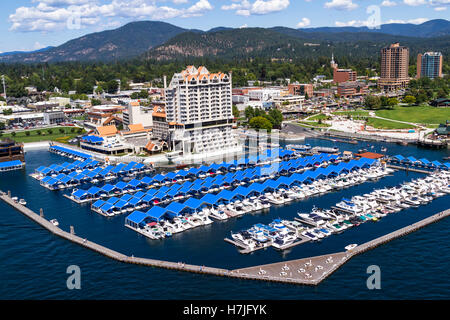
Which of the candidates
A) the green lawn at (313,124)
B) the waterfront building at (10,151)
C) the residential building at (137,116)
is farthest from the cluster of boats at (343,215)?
the residential building at (137,116)

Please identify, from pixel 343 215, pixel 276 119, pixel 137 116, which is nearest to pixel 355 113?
pixel 276 119

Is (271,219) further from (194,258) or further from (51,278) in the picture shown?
(51,278)

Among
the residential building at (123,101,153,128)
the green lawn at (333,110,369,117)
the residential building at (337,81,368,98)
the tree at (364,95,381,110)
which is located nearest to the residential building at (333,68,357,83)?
the residential building at (337,81,368,98)

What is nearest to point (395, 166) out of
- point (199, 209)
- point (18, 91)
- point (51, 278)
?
point (199, 209)

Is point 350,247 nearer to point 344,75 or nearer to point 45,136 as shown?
point 45,136

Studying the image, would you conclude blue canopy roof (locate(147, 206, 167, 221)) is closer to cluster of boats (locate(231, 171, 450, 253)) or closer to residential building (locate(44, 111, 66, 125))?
cluster of boats (locate(231, 171, 450, 253))

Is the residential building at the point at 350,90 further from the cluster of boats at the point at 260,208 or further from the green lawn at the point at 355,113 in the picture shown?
the cluster of boats at the point at 260,208
